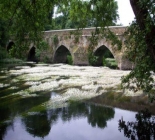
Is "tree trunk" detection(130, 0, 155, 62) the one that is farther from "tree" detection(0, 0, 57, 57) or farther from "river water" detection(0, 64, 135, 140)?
"tree" detection(0, 0, 57, 57)

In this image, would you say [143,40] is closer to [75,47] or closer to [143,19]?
[143,19]

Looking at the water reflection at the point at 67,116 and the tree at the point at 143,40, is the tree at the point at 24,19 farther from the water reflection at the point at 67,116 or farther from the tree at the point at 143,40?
the tree at the point at 143,40

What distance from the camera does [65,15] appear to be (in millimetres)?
9453

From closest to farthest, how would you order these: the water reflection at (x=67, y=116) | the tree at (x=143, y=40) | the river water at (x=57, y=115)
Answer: the tree at (x=143, y=40) → the river water at (x=57, y=115) → the water reflection at (x=67, y=116)

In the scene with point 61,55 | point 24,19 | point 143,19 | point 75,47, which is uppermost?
point 75,47

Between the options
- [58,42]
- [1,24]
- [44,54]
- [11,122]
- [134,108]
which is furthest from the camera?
[44,54]

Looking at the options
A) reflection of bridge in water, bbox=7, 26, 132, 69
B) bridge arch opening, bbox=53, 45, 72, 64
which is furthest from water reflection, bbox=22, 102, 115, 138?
bridge arch opening, bbox=53, 45, 72, 64

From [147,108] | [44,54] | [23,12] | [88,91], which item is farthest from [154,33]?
[44,54]

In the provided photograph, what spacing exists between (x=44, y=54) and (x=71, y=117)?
2889 cm

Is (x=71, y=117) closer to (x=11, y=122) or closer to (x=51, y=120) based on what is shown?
(x=51, y=120)

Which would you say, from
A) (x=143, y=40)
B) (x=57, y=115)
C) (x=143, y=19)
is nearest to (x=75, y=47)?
(x=57, y=115)

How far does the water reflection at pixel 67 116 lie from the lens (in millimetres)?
8414

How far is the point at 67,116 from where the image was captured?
960cm

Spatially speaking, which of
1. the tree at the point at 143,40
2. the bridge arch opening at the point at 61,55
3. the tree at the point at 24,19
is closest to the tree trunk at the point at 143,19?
the tree at the point at 143,40
